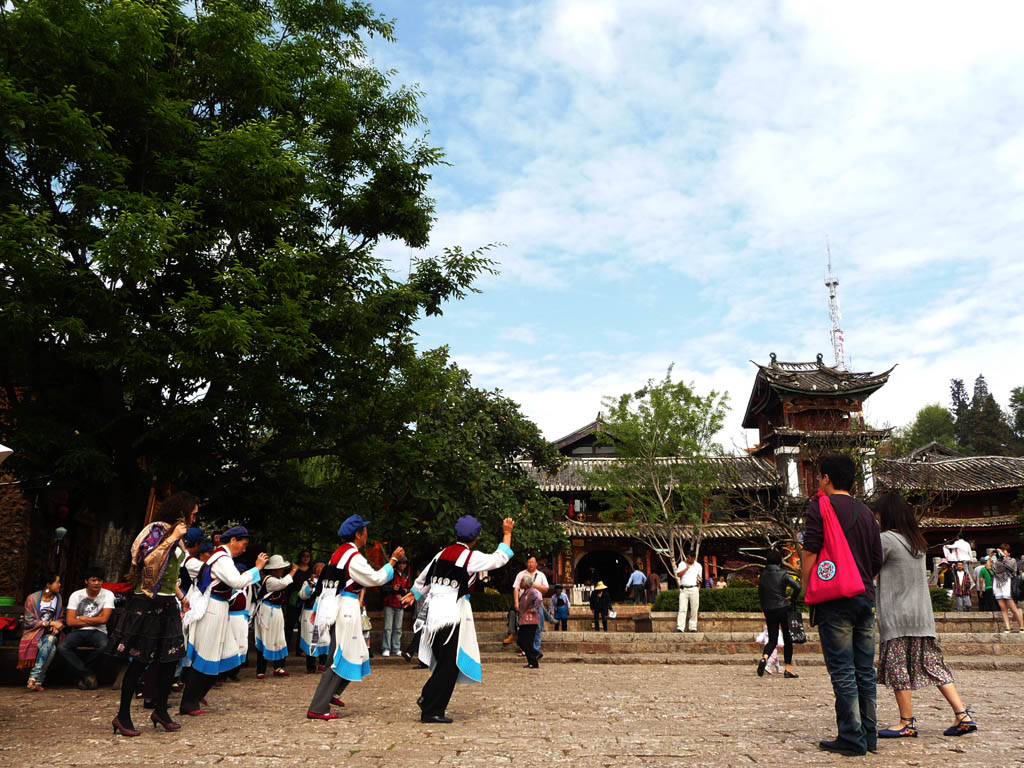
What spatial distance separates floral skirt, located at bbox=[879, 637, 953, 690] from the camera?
539cm

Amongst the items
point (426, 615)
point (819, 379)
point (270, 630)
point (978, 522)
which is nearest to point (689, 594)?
point (270, 630)

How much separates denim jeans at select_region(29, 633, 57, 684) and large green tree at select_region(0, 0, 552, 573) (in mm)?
2174

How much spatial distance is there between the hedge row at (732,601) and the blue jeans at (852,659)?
12.9 metres

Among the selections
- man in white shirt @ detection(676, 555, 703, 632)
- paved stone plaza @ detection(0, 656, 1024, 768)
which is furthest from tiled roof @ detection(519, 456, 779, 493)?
paved stone plaza @ detection(0, 656, 1024, 768)

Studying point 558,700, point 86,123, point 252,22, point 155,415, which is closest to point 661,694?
point 558,700

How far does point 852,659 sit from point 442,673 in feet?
10.8

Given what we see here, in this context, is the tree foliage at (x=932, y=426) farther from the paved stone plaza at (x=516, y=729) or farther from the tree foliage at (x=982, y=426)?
the paved stone plaza at (x=516, y=729)

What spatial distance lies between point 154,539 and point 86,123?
20.9 feet

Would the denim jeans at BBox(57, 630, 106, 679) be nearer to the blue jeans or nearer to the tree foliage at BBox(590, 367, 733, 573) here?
the blue jeans

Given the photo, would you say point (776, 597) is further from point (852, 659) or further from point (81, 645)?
point (81, 645)

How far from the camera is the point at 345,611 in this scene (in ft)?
22.1

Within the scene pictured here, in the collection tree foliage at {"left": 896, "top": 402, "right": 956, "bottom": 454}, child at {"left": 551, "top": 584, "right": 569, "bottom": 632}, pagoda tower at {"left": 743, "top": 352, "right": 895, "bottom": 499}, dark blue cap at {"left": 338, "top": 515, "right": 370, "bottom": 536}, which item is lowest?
child at {"left": 551, "top": 584, "right": 569, "bottom": 632}

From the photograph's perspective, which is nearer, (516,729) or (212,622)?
(516,729)

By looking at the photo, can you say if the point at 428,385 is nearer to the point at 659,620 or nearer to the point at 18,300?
the point at 18,300
